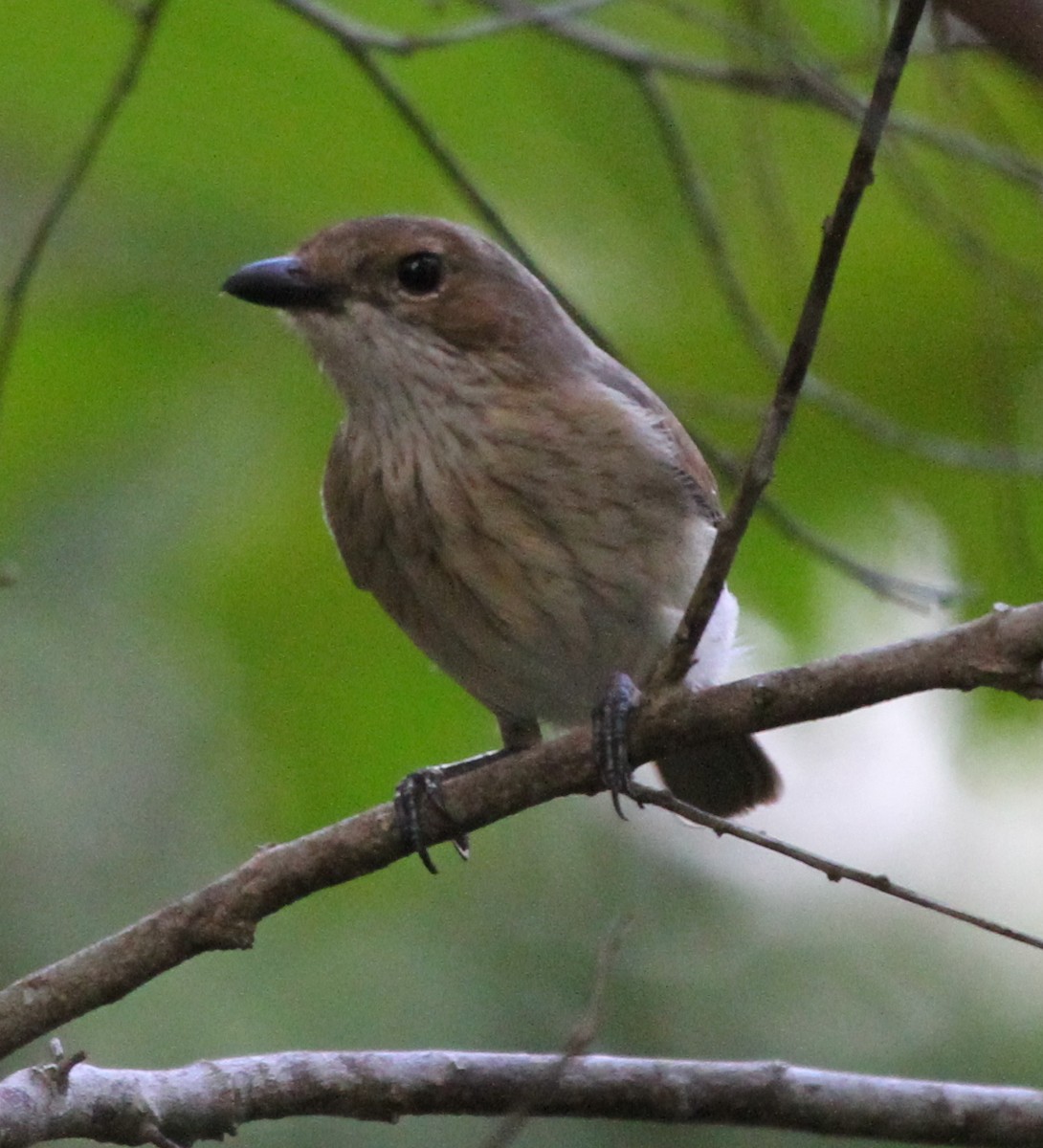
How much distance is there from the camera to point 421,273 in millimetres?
3852

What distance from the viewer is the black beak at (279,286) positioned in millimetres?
3660

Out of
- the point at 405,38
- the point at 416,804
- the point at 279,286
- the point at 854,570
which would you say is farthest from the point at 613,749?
the point at 405,38

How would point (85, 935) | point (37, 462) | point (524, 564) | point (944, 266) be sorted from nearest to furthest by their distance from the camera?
1. point (524, 564)
2. point (944, 266)
3. point (37, 462)
4. point (85, 935)

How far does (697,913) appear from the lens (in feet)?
18.8

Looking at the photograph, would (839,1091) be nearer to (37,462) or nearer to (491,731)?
(491,731)

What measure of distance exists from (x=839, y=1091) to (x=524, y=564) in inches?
48.7

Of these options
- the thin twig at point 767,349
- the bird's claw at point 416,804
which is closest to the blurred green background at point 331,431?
the thin twig at point 767,349

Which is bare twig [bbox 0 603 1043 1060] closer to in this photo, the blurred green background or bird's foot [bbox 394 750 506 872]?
bird's foot [bbox 394 750 506 872]

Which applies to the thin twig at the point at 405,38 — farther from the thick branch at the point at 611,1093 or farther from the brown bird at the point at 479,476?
the thick branch at the point at 611,1093

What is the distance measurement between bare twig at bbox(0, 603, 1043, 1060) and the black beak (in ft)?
3.55

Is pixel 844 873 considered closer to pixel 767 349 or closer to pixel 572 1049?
pixel 572 1049

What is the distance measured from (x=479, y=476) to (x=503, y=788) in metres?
0.91

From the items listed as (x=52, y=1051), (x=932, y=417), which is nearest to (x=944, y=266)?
(x=932, y=417)

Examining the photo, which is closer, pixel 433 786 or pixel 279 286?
pixel 433 786
